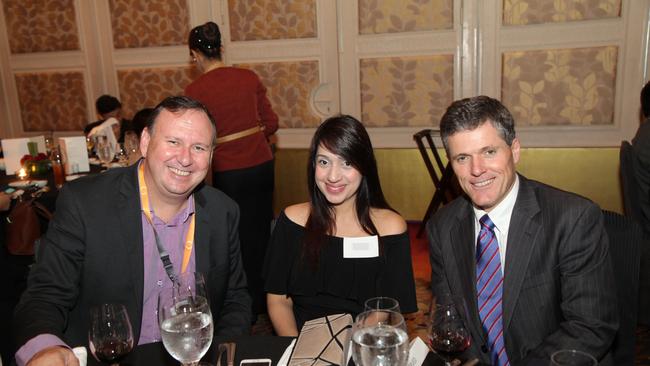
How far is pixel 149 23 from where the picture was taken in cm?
590

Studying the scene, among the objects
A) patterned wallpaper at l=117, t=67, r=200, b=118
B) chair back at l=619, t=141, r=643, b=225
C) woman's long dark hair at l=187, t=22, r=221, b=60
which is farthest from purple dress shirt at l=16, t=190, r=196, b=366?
patterned wallpaper at l=117, t=67, r=200, b=118

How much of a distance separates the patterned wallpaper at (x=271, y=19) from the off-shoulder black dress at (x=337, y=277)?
3.72 metres

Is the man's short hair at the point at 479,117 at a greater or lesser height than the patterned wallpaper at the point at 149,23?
lesser

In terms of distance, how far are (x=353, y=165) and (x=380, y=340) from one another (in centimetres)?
108

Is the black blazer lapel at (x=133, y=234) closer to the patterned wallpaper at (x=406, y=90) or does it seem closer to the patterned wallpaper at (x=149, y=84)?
the patterned wallpaper at (x=406, y=90)

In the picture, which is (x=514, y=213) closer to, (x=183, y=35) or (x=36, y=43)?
(x=183, y=35)

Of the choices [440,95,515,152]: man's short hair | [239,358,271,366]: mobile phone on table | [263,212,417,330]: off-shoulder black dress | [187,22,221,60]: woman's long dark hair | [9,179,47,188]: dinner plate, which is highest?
[187,22,221,60]: woman's long dark hair

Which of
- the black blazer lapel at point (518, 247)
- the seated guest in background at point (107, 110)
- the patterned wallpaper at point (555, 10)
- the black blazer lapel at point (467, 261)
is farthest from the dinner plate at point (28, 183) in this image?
the patterned wallpaper at point (555, 10)

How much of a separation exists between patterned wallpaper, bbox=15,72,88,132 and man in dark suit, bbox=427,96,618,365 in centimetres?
569

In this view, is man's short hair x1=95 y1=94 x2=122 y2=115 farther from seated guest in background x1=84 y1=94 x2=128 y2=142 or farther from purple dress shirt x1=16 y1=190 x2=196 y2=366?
purple dress shirt x1=16 y1=190 x2=196 y2=366

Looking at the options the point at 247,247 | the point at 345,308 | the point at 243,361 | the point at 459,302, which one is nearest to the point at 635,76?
the point at 247,247

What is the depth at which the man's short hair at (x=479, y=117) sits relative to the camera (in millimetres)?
1738

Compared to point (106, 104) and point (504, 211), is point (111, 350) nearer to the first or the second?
point (504, 211)

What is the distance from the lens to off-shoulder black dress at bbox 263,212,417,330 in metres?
2.09
